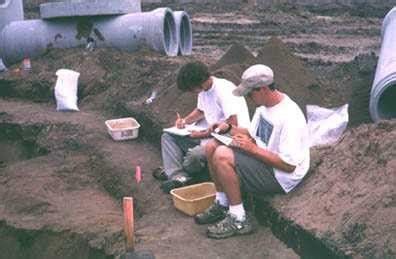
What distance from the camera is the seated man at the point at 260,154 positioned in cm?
471

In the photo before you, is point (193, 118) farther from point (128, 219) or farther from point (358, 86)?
point (358, 86)

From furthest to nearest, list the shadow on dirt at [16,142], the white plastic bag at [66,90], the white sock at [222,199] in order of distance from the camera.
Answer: the white plastic bag at [66,90], the shadow on dirt at [16,142], the white sock at [222,199]

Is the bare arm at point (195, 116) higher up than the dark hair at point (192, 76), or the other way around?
the dark hair at point (192, 76)

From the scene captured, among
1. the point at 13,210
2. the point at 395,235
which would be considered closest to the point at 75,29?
the point at 13,210

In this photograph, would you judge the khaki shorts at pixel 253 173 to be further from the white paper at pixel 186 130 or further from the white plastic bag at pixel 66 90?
the white plastic bag at pixel 66 90

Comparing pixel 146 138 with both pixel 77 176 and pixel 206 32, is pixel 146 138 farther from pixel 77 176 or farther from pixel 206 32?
pixel 206 32

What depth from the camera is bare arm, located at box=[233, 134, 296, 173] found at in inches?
186

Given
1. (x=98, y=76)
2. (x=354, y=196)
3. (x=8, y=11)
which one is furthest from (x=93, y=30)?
(x=354, y=196)

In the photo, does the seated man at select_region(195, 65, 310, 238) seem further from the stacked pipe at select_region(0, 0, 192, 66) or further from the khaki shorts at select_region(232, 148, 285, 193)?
the stacked pipe at select_region(0, 0, 192, 66)

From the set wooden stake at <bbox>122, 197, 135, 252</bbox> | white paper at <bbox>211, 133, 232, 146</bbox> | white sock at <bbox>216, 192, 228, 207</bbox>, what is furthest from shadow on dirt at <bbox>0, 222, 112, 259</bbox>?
white paper at <bbox>211, 133, 232, 146</bbox>

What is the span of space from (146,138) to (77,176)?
134 cm

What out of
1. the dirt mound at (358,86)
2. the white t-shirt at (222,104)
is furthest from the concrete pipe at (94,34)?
the white t-shirt at (222,104)

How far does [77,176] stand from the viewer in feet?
22.9

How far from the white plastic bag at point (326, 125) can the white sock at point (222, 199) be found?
1.24 metres
